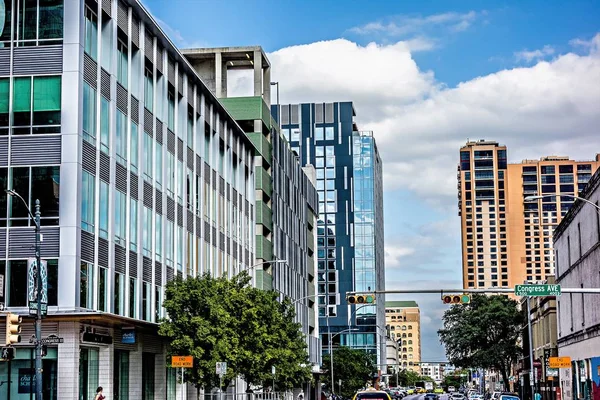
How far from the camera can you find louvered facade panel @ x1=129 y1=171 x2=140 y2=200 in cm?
4488

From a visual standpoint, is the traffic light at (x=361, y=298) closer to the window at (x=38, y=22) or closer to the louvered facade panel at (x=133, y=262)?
the louvered facade panel at (x=133, y=262)

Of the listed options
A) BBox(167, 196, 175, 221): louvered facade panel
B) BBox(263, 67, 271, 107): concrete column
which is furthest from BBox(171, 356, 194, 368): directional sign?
BBox(263, 67, 271, 107): concrete column

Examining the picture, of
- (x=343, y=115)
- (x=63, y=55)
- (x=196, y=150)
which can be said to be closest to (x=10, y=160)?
(x=63, y=55)

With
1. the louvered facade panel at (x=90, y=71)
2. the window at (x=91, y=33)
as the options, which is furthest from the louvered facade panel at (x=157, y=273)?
the window at (x=91, y=33)

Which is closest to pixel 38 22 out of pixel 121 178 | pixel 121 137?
pixel 121 137

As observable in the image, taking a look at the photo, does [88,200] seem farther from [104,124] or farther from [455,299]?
[455,299]

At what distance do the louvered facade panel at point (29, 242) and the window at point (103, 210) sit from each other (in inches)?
125

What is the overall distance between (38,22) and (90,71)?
2898mm

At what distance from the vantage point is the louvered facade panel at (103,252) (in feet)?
132

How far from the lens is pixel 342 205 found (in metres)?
193

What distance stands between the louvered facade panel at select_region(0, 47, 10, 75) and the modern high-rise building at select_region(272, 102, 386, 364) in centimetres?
15136

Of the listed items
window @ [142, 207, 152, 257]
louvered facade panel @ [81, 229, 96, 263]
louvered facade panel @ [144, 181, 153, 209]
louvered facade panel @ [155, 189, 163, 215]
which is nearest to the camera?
louvered facade panel @ [81, 229, 96, 263]

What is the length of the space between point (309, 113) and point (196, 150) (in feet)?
453

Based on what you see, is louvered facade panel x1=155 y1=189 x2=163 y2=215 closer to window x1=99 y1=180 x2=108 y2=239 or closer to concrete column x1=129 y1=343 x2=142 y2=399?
concrete column x1=129 y1=343 x2=142 y2=399
